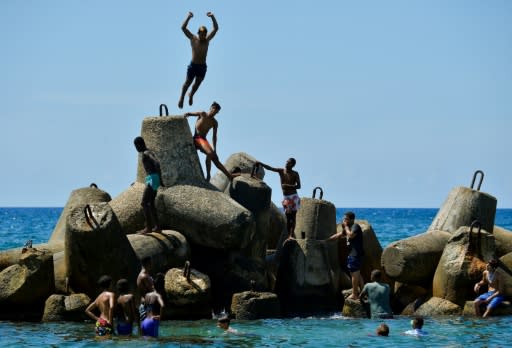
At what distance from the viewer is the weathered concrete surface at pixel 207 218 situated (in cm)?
2052

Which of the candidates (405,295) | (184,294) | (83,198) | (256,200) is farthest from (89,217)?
(405,295)

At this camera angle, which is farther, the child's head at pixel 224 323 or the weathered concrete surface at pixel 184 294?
the weathered concrete surface at pixel 184 294

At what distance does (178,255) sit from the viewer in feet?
65.7

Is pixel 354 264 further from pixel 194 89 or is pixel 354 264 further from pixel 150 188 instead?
pixel 194 89

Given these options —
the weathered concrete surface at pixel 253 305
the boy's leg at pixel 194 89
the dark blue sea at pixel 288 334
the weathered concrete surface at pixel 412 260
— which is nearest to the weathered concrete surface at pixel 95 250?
the dark blue sea at pixel 288 334

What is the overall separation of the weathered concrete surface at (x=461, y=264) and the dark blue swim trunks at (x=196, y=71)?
578cm

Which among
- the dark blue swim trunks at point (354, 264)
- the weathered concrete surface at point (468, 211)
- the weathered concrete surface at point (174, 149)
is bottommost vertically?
the dark blue swim trunks at point (354, 264)

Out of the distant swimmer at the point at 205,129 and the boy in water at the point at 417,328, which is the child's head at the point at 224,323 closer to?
the boy in water at the point at 417,328

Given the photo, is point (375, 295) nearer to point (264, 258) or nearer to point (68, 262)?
point (264, 258)

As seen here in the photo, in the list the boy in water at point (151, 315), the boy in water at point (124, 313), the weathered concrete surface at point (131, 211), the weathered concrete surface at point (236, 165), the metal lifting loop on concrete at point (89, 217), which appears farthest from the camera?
the weathered concrete surface at point (236, 165)

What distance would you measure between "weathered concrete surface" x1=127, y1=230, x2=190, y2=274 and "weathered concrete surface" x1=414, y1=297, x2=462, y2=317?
4444 mm

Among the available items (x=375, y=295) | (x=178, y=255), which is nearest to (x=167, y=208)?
(x=178, y=255)

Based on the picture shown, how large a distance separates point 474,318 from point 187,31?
7.61m

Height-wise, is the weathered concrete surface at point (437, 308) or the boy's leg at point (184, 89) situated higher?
the boy's leg at point (184, 89)
